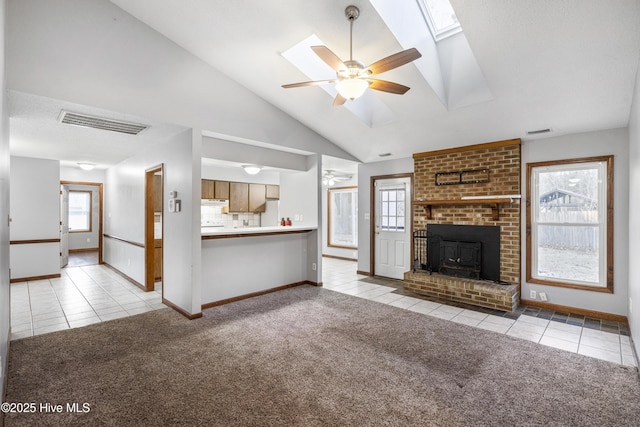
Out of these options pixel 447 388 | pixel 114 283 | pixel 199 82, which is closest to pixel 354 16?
pixel 199 82

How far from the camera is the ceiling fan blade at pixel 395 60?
2.27m

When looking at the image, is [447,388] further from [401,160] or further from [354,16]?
[401,160]

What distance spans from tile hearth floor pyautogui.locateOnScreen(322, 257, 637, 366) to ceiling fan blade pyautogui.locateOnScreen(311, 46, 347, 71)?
3226mm

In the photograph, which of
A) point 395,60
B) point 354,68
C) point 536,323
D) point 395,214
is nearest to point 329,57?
point 354,68

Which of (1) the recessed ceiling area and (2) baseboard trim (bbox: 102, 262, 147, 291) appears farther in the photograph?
(2) baseboard trim (bbox: 102, 262, 147, 291)

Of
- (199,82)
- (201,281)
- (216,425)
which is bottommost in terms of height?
(216,425)

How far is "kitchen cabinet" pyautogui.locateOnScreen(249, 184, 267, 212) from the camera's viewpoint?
7.73 m

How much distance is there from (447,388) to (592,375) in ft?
4.27

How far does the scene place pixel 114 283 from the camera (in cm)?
564

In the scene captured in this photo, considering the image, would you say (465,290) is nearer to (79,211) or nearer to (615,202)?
(615,202)

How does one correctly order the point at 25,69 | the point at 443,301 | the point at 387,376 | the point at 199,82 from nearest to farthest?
the point at 387,376 < the point at 25,69 < the point at 199,82 < the point at 443,301

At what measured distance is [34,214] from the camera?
19.3ft

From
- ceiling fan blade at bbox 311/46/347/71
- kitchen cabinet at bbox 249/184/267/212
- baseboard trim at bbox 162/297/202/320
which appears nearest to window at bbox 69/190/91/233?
kitchen cabinet at bbox 249/184/267/212

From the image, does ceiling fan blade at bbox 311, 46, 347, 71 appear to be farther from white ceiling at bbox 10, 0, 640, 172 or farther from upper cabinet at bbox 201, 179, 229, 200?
upper cabinet at bbox 201, 179, 229, 200
